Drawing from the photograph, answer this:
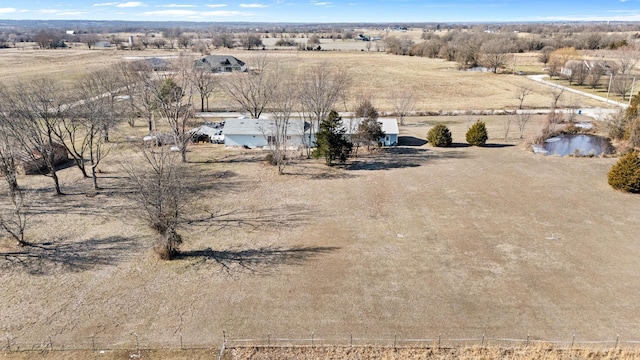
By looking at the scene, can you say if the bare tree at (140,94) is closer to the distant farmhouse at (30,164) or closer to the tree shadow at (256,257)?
the distant farmhouse at (30,164)

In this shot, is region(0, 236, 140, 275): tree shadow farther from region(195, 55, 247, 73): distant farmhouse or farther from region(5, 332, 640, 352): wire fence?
region(195, 55, 247, 73): distant farmhouse

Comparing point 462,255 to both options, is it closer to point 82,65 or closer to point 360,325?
point 360,325

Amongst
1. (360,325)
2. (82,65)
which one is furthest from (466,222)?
(82,65)

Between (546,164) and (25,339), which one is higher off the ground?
(546,164)

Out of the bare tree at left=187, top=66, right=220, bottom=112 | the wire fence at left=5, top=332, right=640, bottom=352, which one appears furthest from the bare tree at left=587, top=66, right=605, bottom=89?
the wire fence at left=5, top=332, right=640, bottom=352

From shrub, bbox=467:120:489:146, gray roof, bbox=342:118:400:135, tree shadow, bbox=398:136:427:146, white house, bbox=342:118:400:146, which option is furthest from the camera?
tree shadow, bbox=398:136:427:146

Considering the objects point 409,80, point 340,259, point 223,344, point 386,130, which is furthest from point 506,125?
point 223,344
